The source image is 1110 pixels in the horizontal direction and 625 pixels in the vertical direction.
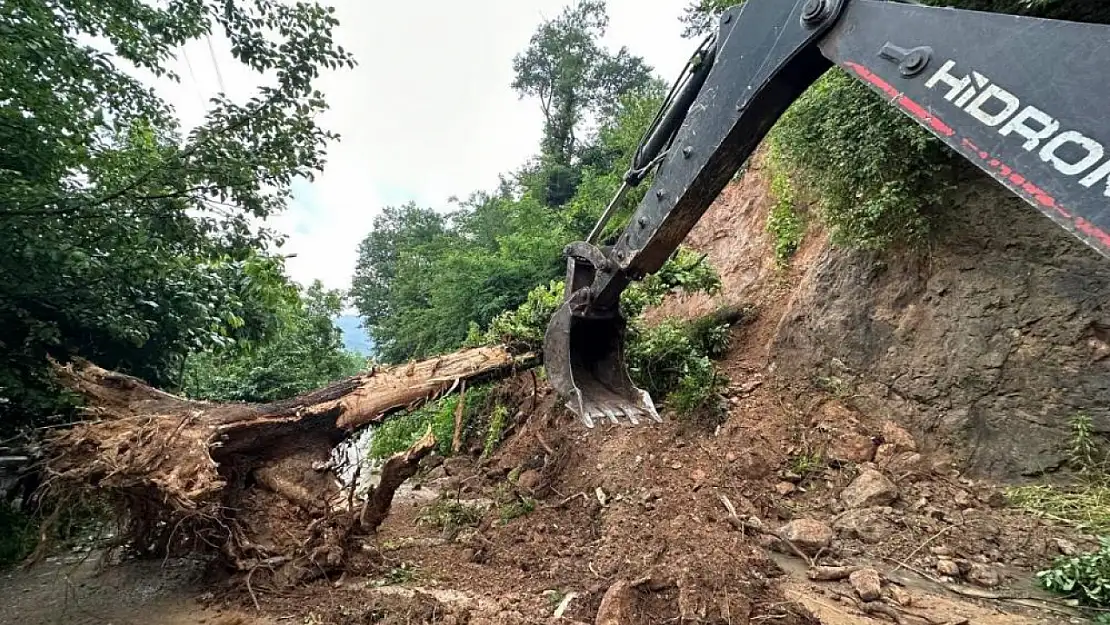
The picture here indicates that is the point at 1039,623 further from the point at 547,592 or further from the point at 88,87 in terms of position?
the point at 88,87

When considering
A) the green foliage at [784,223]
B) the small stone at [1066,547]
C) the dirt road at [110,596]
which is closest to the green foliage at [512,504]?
the dirt road at [110,596]

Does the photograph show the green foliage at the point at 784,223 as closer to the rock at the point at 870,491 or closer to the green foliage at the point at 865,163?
the green foliage at the point at 865,163

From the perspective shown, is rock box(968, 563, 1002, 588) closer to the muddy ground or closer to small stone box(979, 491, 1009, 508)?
the muddy ground

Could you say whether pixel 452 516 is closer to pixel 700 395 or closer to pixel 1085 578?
pixel 700 395

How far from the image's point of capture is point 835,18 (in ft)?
5.97

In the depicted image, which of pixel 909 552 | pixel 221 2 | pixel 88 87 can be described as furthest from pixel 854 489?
pixel 88 87

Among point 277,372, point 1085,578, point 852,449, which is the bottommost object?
point 1085,578

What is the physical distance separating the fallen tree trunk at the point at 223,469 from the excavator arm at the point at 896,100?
154 cm

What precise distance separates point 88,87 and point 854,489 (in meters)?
5.69

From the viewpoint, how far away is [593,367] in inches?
145

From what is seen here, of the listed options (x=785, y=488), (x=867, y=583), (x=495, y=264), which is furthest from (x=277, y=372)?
(x=867, y=583)

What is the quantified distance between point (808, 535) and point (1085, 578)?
46.4 inches

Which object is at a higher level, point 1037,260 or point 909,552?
point 1037,260

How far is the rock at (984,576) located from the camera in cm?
269
